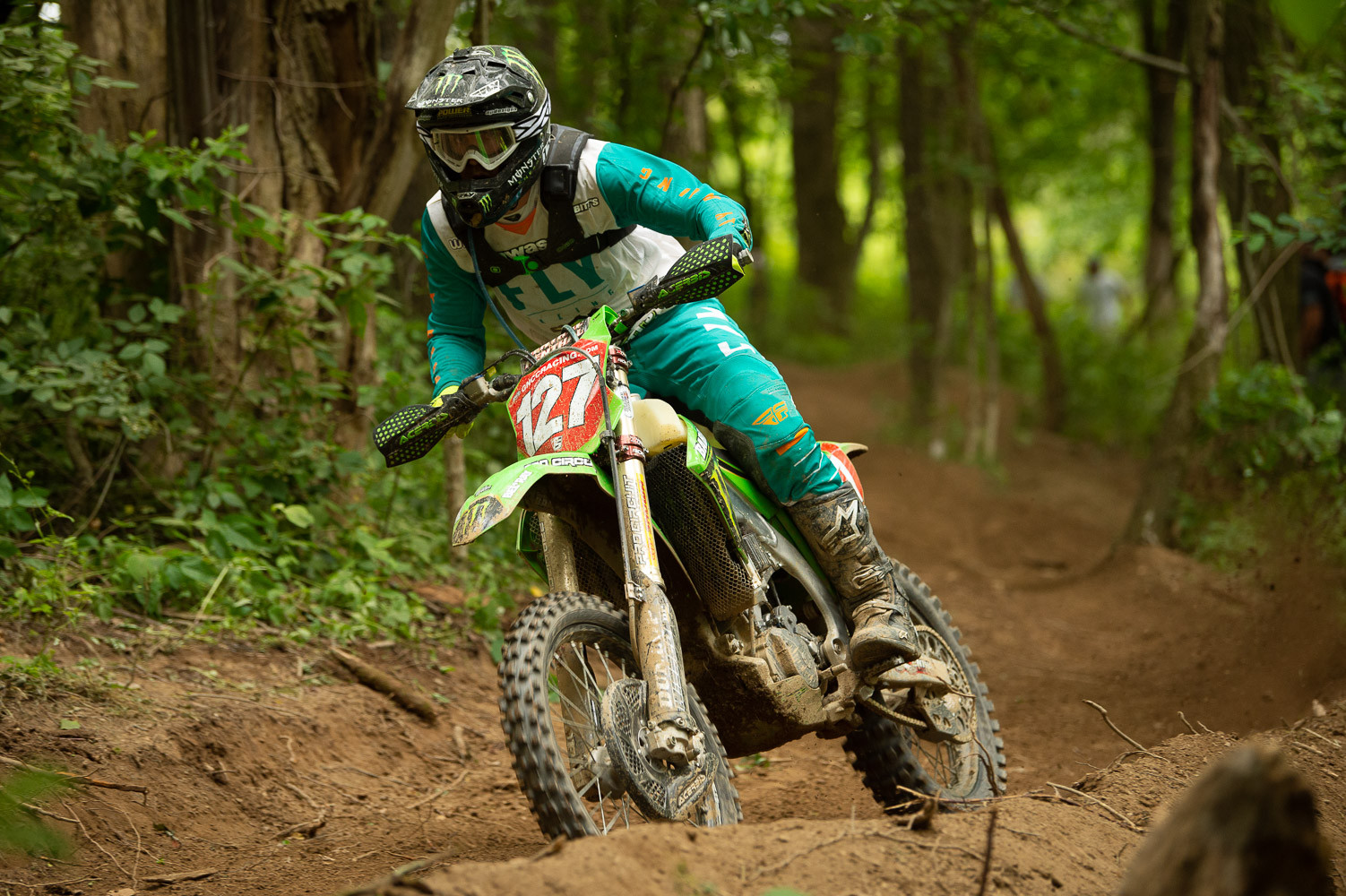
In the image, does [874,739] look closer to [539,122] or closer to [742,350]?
[742,350]

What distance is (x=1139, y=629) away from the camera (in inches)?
289

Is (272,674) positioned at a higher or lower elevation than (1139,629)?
higher

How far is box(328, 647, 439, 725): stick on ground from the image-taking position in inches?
196

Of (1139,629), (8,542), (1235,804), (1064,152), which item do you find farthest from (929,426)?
(1235,804)

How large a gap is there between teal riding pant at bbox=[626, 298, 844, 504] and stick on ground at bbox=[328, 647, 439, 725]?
2102mm

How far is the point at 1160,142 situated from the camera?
1215cm

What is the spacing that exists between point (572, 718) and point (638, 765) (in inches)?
13.5

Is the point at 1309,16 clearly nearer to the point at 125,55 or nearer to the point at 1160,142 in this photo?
the point at 125,55

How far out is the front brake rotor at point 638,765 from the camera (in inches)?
110

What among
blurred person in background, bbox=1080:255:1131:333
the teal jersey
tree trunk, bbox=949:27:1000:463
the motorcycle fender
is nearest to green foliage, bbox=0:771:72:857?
the motorcycle fender

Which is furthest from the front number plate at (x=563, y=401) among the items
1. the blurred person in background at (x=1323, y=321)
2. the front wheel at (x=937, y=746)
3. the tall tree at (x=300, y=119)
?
the blurred person in background at (x=1323, y=321)

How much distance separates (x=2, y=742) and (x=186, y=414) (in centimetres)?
219

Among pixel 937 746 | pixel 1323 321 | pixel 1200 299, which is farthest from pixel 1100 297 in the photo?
pixel 937 746

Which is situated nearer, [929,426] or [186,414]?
[186,414]
